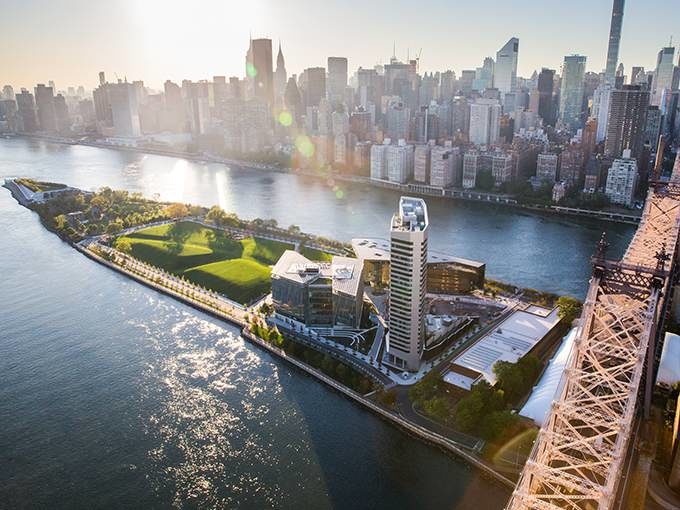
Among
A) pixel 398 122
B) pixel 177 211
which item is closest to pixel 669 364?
pixel 177 211

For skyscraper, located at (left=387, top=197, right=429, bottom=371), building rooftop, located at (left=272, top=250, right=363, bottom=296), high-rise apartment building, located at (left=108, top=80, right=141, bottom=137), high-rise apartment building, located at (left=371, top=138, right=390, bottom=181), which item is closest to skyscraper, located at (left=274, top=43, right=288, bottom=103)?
high-rise apartment building, located at (left=108, top=80, right=141, bottom=137)

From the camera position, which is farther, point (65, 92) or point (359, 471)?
point (65, 92)

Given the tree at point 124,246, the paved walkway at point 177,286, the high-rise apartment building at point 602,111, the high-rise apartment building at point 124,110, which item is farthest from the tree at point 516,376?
the high-rise apartment building at point 124,110

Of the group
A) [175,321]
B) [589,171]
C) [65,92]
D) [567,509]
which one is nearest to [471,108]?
[589,171]

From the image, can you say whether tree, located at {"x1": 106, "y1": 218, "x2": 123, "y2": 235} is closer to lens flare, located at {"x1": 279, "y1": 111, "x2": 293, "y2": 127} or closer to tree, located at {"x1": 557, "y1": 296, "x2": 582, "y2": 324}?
tree, located at {"x1": 557, "y1": 296, "x2": 582, "y2": 324}

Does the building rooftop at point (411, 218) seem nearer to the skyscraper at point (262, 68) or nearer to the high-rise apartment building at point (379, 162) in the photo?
the high-rise apartment building at point (379, 162)

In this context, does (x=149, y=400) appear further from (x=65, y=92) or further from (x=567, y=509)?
(x=65, y=92)
